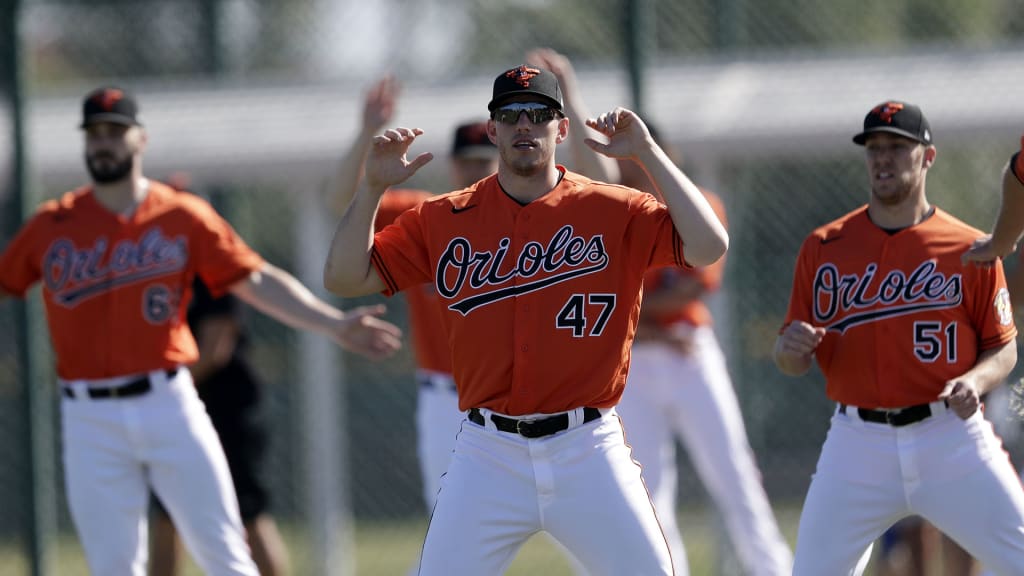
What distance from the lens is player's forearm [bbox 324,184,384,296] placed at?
4.52m

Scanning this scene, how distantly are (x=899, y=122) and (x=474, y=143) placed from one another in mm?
1952

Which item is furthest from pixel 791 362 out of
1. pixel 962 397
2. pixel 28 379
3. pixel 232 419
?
pixel 28 379

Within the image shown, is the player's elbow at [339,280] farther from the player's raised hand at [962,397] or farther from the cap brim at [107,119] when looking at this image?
the player's raised hand at [962,397]

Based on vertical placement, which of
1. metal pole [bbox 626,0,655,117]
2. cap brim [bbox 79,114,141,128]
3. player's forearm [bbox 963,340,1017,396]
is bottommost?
player's forearm [bbox 963,340,1017,396]

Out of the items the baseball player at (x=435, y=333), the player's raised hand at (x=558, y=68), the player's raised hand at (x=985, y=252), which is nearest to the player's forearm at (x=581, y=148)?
the player's raised hand at (x=558, y=68)

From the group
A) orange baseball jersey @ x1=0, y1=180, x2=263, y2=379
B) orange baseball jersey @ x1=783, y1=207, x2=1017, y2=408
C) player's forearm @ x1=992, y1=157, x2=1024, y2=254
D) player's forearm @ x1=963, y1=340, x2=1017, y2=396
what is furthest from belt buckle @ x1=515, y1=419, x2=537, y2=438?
orange baseball jersey @ x1=0, y1=180, x2=263, y2=379

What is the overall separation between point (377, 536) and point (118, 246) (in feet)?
12.6

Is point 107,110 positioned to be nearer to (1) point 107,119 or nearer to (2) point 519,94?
(1) point 107,119

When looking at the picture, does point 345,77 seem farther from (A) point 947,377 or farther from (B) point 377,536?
(A) point 947,377

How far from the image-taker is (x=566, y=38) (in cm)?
1014

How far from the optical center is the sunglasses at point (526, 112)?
4.38 m

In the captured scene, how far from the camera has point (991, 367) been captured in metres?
4.89

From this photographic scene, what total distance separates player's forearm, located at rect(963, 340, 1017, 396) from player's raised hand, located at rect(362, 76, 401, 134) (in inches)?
97.7

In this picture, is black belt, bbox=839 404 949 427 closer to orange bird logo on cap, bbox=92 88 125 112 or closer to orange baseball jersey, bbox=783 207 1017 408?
orange baseball jersey, bbox=783 207 1017 408
